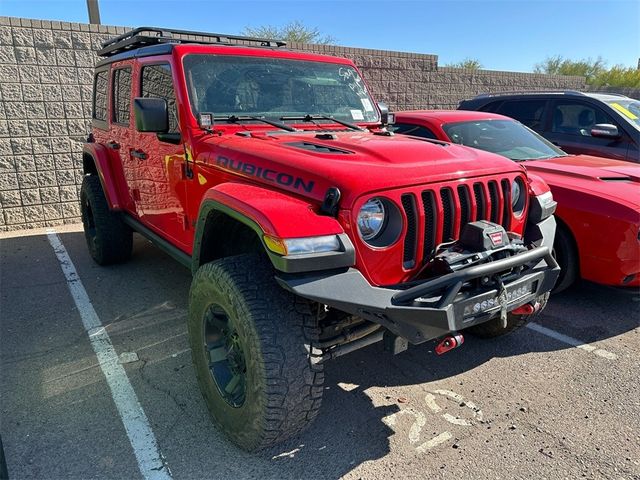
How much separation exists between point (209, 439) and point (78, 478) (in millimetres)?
637

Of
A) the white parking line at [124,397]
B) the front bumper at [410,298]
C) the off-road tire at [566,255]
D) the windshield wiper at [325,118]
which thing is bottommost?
the white parking line at [124,397]

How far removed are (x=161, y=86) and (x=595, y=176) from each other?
12.4 feet

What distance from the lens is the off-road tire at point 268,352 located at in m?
2.18

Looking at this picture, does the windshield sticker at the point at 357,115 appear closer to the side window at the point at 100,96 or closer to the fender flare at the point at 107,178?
the fender flare at the point at 107,178

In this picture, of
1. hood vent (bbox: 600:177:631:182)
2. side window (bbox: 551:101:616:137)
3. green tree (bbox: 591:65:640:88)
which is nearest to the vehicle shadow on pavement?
hood vent (bbox: 600:177:631:182)

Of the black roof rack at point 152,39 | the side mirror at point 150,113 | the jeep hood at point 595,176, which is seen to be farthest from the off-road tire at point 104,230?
the jeep hood at point 595,176

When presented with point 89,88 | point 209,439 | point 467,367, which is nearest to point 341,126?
point 467,367

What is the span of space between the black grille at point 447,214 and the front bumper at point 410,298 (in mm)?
315

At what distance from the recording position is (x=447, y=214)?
2.57 m

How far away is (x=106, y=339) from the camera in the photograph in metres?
3.65

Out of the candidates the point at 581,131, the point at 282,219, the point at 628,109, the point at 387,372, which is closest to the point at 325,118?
the point at 282,219

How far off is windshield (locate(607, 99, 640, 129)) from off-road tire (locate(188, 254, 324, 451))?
544 cm

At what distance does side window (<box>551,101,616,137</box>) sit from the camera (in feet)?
19.8

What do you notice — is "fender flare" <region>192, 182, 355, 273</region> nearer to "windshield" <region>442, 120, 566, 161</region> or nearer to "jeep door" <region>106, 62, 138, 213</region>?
"jeep door" <region>106, 62, 138, 213</region>
